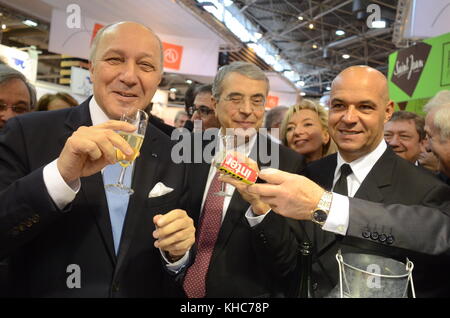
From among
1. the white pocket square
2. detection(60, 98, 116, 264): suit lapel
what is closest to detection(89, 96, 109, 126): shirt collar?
detection(60, 98, 116, 264): suit lapel

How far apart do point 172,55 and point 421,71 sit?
15.3ft

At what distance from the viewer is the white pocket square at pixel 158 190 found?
1.45 meters

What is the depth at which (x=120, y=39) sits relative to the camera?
1497 millimetres

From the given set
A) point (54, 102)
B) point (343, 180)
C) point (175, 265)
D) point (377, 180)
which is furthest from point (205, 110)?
point (175, 265)

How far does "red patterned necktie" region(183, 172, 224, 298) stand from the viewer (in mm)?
1811

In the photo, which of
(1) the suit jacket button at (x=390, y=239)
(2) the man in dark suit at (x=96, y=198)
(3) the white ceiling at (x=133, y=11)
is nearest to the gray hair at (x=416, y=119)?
(1) the suit jacket button at (x=390, y=239)

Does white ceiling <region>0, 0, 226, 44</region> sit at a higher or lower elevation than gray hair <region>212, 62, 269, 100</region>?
higher

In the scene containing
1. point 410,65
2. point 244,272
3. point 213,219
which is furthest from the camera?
point 410,65

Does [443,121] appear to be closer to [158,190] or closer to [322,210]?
[322,210]

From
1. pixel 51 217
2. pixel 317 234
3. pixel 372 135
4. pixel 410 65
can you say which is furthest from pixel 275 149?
pixel 410 65

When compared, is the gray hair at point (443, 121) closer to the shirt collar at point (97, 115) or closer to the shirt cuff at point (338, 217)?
the shirt cuff at point (338, 217)

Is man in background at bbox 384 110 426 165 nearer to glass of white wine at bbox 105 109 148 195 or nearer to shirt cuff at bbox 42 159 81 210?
glass of white wine at bbox 105 109 148 195
